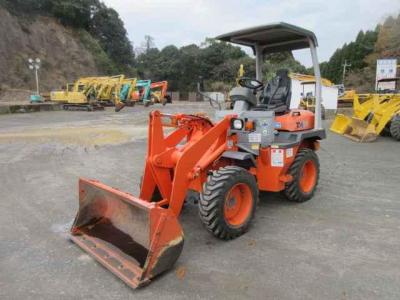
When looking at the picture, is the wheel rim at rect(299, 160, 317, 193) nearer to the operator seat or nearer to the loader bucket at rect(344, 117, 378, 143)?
the operator seat

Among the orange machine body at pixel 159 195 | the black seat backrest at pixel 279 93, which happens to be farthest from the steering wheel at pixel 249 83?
the orange machine body at pixel 159 195

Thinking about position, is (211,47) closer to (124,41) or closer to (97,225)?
(124,41)

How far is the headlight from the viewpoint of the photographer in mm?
4387

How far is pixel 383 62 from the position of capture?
2242cm

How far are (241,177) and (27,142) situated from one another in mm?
8727

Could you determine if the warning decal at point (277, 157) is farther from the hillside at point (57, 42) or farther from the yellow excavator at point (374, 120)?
the hillside at point (57, 42)

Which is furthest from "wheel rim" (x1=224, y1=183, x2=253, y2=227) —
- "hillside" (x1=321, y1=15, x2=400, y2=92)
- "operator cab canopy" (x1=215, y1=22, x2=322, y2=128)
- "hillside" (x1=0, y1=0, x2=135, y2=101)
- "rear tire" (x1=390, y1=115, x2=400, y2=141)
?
"hillside" (x1=0, y1=0, x2=135, y2=101)

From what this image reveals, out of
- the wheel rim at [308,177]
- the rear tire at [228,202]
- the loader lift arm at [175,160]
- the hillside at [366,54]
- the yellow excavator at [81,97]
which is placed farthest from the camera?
the hillside at [366,54]

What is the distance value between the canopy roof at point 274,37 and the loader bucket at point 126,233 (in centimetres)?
275

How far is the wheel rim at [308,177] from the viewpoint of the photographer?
17.7 ft

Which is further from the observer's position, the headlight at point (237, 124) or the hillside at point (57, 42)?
the hillside at point (57, 42)

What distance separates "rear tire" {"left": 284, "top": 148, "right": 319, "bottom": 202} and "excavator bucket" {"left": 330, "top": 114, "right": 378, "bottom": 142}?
21.3 ft

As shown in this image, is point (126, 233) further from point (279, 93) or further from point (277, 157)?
point (279, 93)

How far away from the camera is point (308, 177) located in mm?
5492
